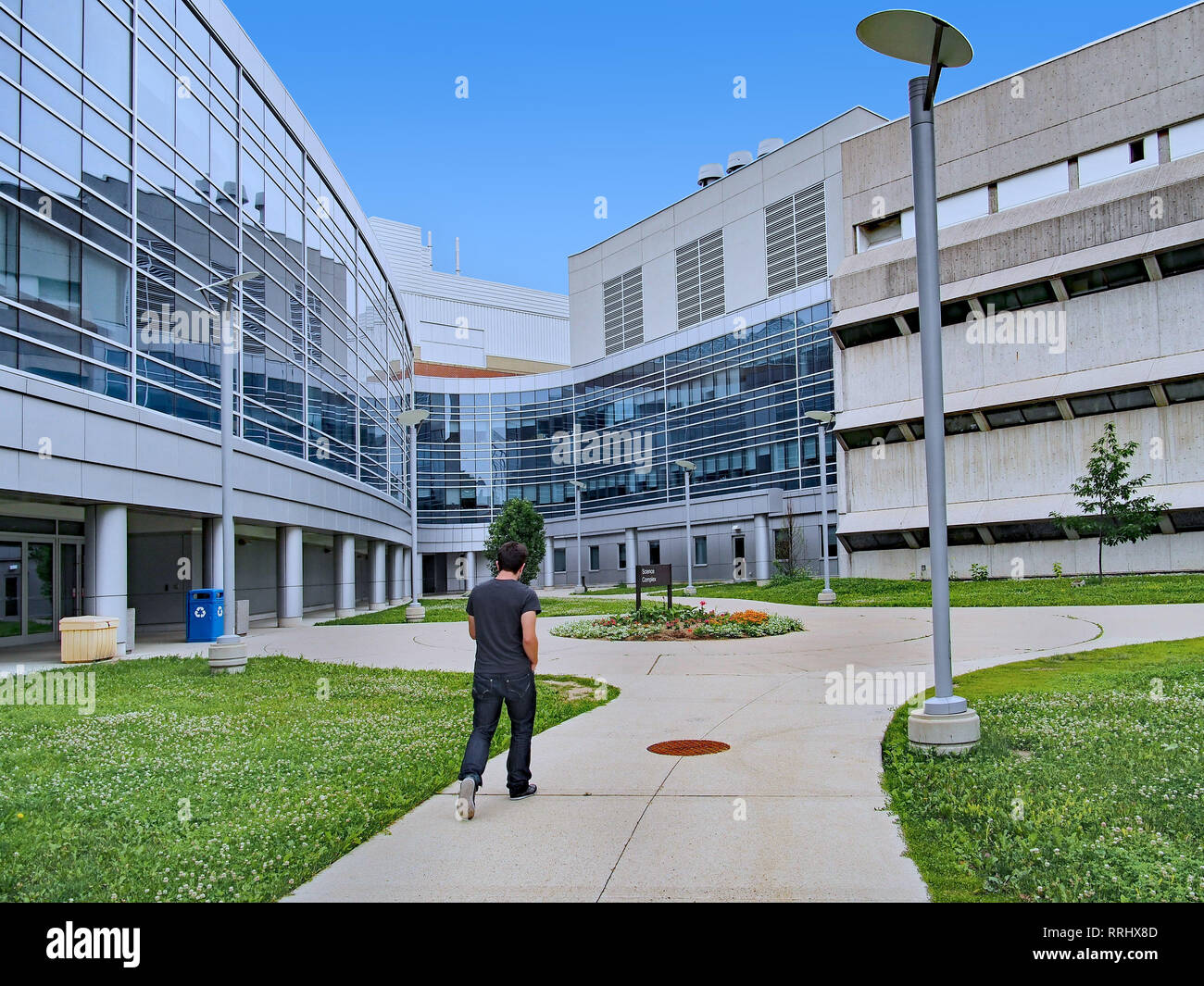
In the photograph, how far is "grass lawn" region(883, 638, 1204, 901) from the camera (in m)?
4.53

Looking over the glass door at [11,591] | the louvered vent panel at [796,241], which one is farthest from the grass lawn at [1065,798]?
the louvered vent panel at [796,241]

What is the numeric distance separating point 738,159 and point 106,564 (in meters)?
54.1

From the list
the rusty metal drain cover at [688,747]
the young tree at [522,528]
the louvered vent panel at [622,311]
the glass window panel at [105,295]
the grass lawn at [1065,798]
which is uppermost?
the louvered vent panel at [622,311]

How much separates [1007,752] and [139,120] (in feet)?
70.6

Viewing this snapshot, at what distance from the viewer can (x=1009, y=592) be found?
2864cm

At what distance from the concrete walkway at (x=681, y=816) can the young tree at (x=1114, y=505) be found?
18881 millimetres

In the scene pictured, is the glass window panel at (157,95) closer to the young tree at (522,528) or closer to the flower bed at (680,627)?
the flower bed at (680,627)

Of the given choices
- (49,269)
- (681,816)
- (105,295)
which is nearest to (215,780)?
(681,816)

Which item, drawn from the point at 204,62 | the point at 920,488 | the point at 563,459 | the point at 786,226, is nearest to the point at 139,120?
the point at 204,62

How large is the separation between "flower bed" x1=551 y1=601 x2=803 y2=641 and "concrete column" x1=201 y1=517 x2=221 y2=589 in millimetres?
8803

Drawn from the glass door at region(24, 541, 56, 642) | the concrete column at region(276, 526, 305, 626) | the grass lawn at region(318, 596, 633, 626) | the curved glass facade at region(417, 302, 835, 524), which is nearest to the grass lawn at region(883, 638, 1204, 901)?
the grass lawn at region(318, 596, 633, 626)

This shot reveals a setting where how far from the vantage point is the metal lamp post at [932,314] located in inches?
292

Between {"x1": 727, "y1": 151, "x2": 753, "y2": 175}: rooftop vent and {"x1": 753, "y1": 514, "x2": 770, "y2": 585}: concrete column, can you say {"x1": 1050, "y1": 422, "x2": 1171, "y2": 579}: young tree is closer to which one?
{"x1": 753, "y1": 514, "x2": 770, "y2": 585}: concrete column

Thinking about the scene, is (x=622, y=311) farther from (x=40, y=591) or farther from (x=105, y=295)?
(x=105, y=295)
